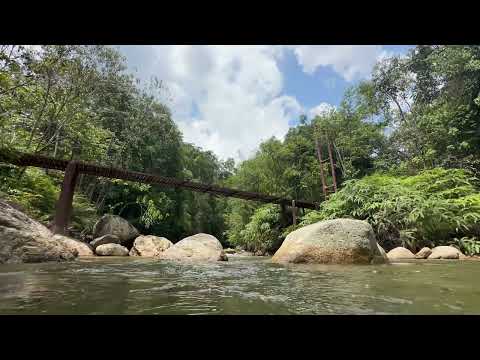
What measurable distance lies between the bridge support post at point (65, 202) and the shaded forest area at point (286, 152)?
0.98m

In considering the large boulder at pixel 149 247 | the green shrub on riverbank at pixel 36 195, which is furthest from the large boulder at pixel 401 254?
the green shrub on riverbank at pixel 36 195

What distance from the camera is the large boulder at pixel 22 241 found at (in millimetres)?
5652

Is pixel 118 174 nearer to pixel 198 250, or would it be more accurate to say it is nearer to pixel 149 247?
pixel 149 247

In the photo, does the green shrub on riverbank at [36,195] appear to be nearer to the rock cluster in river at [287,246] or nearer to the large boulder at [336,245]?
the rock cluster in river at [287,246]

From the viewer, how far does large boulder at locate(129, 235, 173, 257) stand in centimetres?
1325

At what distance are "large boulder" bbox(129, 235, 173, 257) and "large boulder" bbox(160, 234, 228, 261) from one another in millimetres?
2509

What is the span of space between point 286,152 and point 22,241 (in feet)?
69.0

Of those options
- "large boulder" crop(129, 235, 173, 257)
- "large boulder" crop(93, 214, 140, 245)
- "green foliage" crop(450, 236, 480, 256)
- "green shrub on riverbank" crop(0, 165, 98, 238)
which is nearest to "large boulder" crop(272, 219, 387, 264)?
"green foliage" crop(450, 236, 480, 256)

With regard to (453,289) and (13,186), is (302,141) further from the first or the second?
(453,289)

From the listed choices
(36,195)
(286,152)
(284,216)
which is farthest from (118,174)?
(286,152)
